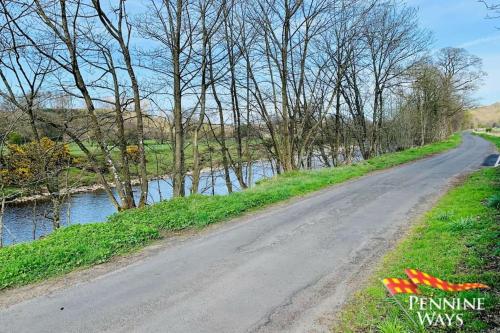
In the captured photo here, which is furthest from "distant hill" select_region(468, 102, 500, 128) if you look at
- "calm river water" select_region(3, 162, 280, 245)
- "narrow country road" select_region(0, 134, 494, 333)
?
"narrow country road" select_region(0, 134, 494, 333)

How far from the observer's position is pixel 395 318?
3.94m

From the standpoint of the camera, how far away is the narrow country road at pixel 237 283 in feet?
13.8

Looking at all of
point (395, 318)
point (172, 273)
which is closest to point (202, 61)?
point (172, 273)

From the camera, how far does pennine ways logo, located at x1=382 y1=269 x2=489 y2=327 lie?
12.4 ft

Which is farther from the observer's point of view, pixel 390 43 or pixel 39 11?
pixel 390 43

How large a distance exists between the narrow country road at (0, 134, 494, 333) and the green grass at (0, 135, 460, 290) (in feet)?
2.63

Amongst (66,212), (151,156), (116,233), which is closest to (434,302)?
(116,233)

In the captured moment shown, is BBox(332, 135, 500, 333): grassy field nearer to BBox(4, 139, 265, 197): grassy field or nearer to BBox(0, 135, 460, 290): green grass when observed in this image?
BBox(0, 135, 460, 290): green grass

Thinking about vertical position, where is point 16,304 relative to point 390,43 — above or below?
below

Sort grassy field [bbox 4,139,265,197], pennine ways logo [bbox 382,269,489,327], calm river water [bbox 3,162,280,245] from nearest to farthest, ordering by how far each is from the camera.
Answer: pennine ways logo [bbox 382,269,489,327] < grassy field [bbox 4,139,265,197] < calm river water [bbox 3,162,280,245]

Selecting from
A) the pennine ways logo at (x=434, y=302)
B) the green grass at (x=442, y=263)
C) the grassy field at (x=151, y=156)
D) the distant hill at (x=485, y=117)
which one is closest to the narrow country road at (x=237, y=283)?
the green grass at (x=442, y=263)

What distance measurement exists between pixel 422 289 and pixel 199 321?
2943 mm

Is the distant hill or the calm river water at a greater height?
the distant hill

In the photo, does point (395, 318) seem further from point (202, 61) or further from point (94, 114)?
point (202, 61)
